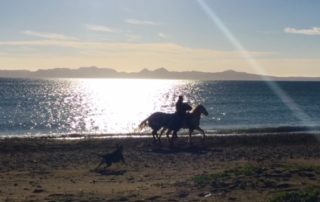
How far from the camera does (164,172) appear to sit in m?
19.1

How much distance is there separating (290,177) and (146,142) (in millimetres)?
16899

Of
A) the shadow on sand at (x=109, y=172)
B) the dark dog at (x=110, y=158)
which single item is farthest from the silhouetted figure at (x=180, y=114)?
the shadow on sand at (x=109, y=172)

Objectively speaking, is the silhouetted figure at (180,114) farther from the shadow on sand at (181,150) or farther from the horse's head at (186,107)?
the shadow on sand at (181,150)

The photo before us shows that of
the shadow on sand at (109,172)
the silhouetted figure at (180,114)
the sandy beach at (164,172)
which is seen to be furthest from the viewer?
the silhouetted figure at (180,114)

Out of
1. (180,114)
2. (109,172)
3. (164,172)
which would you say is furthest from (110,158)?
(180,114)

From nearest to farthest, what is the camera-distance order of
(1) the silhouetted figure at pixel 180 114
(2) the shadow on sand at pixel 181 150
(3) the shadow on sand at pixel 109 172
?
(3) the shadow on sand at pixel 109 172
(2) the shadow on sand at pixel 181 150
(1) the silhouetted figure at pixel 180 114

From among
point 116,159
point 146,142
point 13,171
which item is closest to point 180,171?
point 116,159

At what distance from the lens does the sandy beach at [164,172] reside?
1423cm

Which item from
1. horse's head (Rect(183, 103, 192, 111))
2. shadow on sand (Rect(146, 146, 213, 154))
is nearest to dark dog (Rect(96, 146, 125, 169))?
shadow on sand (Rect(146, 146, 213, 154))

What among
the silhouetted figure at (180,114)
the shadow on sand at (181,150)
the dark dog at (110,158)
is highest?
the silhouetted figure at (180,114)

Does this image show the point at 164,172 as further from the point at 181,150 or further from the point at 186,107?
the point at 186,107

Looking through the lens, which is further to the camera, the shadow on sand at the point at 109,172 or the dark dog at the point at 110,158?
the dark dog at the point at 110,158

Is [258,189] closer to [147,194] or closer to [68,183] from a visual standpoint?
[147,194]

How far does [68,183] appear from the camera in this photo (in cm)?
1716
